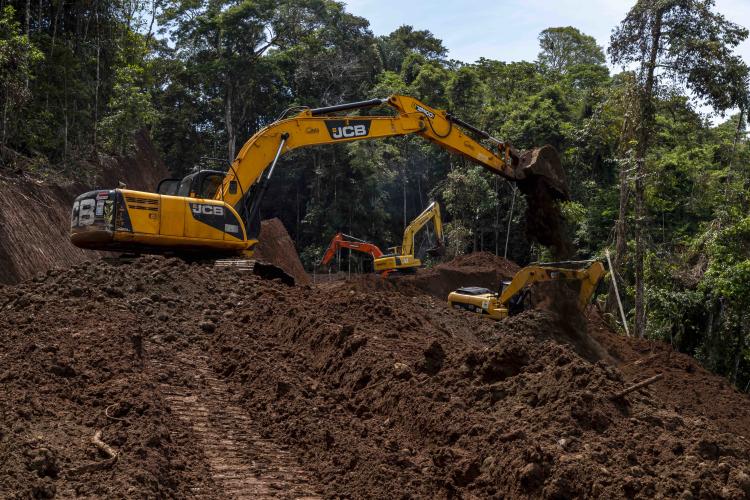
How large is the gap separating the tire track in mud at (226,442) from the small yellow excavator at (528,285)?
820 cm

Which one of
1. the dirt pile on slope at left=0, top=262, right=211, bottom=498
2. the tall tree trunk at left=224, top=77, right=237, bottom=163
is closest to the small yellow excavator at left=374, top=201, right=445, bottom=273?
the dirt pile on slope at left=0, top=262, right=211, bottom=498

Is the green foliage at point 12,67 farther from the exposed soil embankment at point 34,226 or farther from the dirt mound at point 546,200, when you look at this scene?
the dirt mound at point 546,200

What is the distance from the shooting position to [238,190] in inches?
619

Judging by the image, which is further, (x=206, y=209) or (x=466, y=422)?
(x=206, y=209)

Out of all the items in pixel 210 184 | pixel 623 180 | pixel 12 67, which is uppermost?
pixel 12 67

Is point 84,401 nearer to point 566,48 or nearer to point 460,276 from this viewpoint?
point 460,276

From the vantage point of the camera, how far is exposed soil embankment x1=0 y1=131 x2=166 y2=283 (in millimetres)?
16328

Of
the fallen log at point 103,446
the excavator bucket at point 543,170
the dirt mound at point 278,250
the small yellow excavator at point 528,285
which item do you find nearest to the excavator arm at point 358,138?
the excavator bucket at point 543,170

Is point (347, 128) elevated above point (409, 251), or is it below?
above

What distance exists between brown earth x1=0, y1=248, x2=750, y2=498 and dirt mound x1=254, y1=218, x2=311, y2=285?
1753 centimetres

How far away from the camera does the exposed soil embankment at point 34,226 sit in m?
16.3

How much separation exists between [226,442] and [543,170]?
10.7 metres

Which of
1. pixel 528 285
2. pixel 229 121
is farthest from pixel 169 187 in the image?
pixel 229 121

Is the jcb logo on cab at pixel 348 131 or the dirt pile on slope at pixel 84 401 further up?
the jcb logo on cab at pixel 348 131
